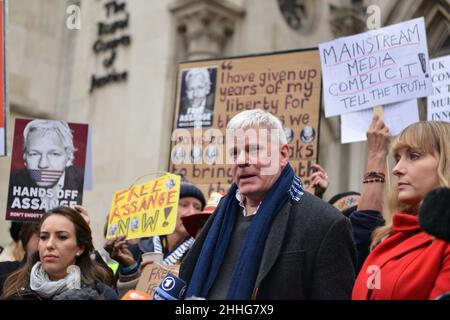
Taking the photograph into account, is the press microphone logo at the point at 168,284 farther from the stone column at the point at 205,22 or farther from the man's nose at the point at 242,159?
the stone column at the point at 205,22

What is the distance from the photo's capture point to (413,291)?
2455 millimetres

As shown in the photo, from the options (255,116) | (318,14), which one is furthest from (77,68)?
→ (255,116)

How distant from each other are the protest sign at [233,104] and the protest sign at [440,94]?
0.87m

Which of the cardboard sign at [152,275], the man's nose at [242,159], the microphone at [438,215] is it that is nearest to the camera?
the microphone at [438,215]

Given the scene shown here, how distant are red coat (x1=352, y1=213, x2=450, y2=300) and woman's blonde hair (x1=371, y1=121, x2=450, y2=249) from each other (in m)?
0.12

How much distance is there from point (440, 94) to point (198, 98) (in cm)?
194

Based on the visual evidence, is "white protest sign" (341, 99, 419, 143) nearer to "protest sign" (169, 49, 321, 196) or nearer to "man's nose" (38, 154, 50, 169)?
"protest sign" (169, 49, 321, 196)

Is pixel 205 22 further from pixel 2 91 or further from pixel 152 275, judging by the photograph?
pixel 152 275

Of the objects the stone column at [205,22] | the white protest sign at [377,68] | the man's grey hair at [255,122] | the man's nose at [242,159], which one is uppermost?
the stone column at [205,22]

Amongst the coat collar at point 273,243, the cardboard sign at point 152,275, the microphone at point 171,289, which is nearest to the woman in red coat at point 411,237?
the coat collar at point 273,243

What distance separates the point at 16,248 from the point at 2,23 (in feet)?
4.90

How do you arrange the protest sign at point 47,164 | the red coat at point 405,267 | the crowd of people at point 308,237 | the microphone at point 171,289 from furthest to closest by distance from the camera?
1. the protest sign at point 47,164
2. the microphone at point 171,289
3. the crowd of people at point 308,237
4. the red coat at point 405,267

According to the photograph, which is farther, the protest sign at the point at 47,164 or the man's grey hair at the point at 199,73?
the man's grey hair at the point at 199,73

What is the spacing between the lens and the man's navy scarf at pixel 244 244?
273cm
